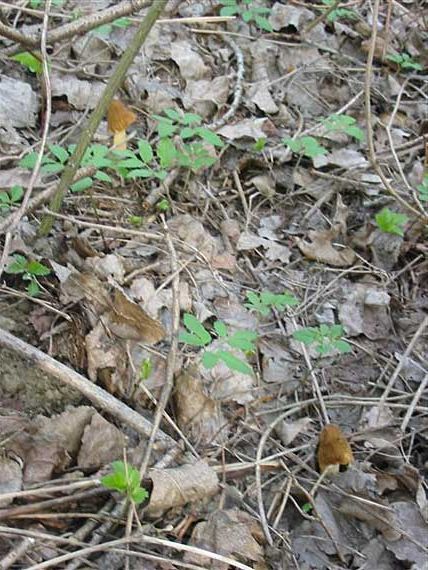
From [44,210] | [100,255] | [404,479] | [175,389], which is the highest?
[44,210]

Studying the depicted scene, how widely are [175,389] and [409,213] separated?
4.83ft

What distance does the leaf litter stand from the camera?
1.89 meters

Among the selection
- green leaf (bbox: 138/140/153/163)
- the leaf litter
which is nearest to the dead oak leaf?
the leaf litter

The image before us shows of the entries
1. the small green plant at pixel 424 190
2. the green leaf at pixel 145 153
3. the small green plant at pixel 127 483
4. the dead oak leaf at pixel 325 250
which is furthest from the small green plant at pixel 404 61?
the small green plant at pixel 127 483

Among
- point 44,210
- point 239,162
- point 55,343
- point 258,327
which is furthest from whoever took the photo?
point 239,162

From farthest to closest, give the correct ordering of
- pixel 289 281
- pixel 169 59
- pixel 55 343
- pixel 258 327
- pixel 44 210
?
pixel 169 59 → pixel 289 281 → pixel 258 327 → pixel 44 210 → pixel 55 343

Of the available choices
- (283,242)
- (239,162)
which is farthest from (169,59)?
(283,242)

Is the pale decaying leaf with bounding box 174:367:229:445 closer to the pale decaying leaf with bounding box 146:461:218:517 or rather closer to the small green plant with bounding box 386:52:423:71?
the pale decaying leaf with bounding box 146:461:218:517

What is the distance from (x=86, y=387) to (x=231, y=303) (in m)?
0.71

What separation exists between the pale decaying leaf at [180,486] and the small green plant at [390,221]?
4.48ft

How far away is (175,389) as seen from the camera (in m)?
2.12

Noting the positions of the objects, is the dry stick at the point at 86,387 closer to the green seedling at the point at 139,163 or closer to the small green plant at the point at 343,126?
the green seedling at the point at 139,163

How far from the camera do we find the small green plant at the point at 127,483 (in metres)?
1.69

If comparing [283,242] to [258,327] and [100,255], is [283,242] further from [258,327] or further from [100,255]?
[100,255]
